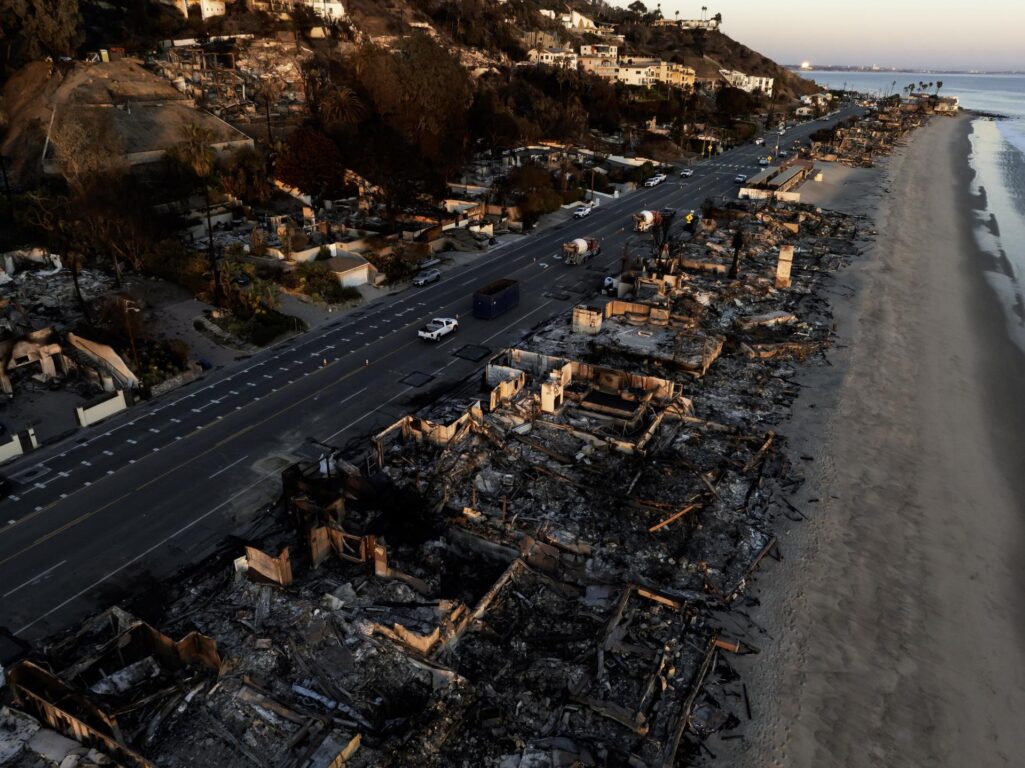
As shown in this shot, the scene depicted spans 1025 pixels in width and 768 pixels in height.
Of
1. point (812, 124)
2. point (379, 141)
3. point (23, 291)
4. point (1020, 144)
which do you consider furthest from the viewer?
point (812, 124)

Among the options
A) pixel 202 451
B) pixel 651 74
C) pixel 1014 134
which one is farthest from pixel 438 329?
pixel 1014 134

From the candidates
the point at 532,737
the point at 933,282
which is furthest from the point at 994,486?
the point at 933,282

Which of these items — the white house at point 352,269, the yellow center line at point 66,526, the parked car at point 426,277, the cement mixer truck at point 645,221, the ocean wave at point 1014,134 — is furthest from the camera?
the ocean wave at point 1014,134

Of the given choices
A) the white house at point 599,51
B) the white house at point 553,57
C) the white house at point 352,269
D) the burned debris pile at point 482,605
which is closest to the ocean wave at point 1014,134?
the white house at point 599,51

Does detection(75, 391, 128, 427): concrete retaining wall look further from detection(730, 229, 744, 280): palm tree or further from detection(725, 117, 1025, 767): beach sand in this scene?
detection(730, 229, 744, 280): palm tree

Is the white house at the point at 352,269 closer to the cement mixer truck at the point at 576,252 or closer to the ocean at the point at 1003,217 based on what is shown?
the cement mixer truck at the point at 576,252

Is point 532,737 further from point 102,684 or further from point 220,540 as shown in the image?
point 220,540
